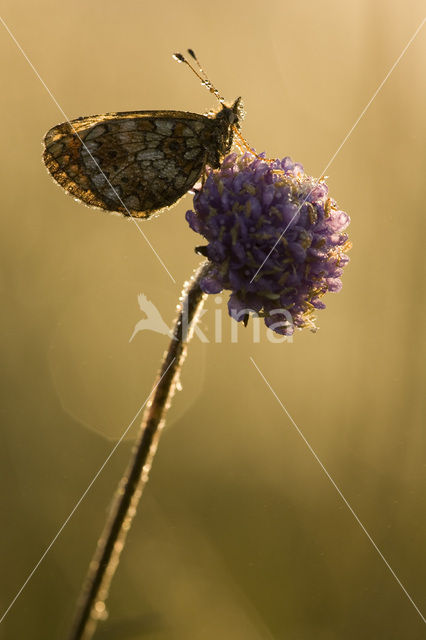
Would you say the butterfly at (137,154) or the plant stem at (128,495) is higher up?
the butterfly at (137,154)

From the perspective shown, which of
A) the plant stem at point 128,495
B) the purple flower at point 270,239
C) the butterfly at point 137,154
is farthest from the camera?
the butterfly at point 137,154

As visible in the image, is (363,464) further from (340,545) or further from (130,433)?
(130,433)

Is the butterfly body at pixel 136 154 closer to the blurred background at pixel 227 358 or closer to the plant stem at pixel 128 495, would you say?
the plant stem at pixel 128 495

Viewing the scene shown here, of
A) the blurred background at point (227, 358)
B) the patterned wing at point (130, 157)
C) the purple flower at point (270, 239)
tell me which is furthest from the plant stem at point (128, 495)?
the blurred background at point (227, 358)

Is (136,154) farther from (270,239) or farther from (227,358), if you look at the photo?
(227,358)

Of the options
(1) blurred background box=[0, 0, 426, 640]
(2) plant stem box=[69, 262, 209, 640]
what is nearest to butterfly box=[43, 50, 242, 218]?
(2) plant stem box=[69, 262, 209, 640]

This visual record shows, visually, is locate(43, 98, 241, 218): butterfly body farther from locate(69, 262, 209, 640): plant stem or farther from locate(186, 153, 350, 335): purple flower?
locate(69, 262, 209, 640): plant stem

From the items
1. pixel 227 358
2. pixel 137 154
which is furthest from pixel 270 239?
pixel 227 358
